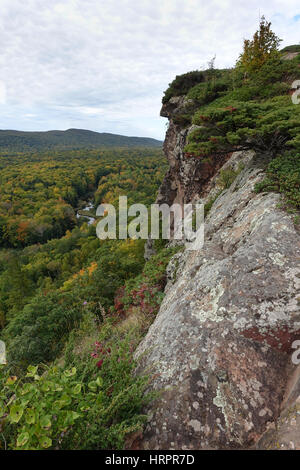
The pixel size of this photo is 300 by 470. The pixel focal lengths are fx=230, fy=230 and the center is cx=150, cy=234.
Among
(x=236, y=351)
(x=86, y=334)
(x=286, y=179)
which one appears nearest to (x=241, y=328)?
(x=236, y=351)

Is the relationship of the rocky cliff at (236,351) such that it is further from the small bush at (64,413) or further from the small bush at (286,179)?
the small bush at (64,413)

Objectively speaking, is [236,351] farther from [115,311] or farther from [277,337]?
[115,311]

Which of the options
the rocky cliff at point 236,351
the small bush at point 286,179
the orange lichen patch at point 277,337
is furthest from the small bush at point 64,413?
the small bush at point 286,179

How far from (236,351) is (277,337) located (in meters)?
0.54

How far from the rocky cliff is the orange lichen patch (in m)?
0.01

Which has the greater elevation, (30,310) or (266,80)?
(266,80)

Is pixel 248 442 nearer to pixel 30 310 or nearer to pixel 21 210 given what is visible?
pixel 30 310

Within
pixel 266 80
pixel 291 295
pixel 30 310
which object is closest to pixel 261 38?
pixel 266 80

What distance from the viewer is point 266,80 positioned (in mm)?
11523

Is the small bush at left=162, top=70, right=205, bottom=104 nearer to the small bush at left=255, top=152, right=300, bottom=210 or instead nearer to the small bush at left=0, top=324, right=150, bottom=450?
the small bush at left=255, top=152, right=300, bottom=210

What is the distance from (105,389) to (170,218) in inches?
661

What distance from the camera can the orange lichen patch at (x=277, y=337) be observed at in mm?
2836

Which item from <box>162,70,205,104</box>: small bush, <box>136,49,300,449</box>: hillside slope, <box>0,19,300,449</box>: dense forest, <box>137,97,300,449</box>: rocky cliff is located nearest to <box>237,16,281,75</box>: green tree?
<box>0,19,300,449</box>: dense forest

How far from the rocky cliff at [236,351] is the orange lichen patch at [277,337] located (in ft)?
0.04
